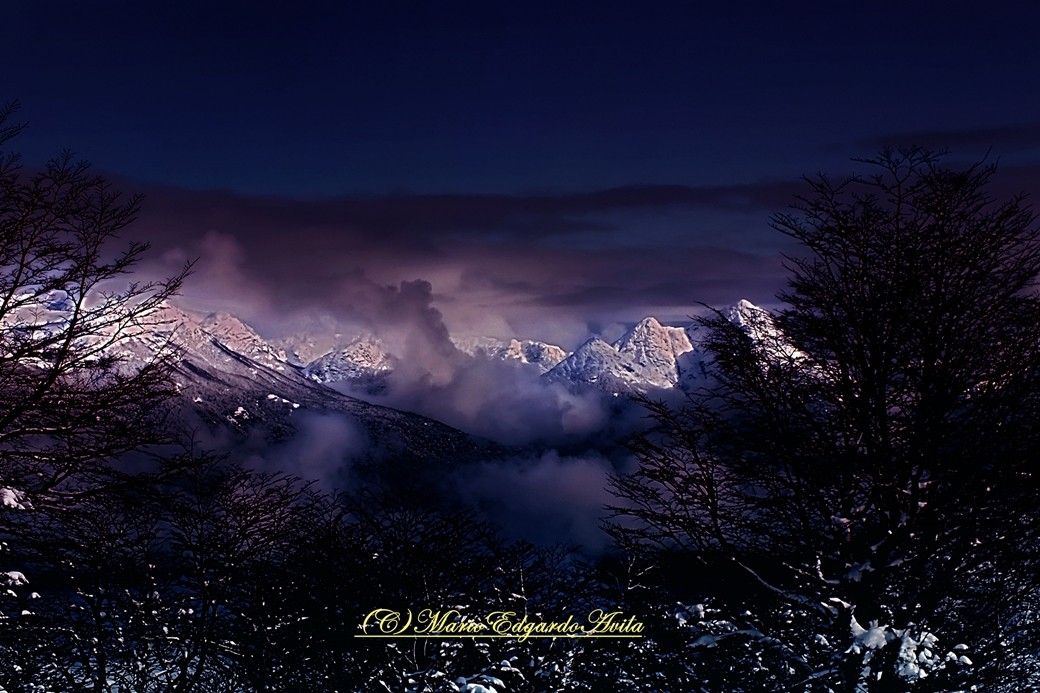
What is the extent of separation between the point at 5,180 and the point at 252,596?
523 inches

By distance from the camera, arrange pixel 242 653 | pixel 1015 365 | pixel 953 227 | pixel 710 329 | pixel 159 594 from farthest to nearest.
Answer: pixel 159 594 < pixel 242 653 < pixel 710 329 < pixel 953 227 < pixel 1015 365

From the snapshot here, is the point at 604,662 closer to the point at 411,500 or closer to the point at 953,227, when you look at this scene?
the point at 411,500

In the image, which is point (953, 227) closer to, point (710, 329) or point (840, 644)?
point (710, 329)

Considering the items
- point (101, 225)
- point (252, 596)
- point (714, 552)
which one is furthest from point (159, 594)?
point (714, 552)

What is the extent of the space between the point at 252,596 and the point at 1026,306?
18.7 m

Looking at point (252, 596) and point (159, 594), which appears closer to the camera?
point (252, 596)

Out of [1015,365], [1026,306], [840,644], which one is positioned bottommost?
[840,644]

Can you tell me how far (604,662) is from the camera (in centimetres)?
2111

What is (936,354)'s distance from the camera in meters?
10.5

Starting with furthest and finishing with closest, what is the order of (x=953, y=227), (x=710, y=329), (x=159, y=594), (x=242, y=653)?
(x=159, y=594) < (x=242, y=653) < (x=710, y=329) < (x=953, y=227)

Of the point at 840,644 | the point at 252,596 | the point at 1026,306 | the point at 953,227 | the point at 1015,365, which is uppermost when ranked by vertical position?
the point at 953,227

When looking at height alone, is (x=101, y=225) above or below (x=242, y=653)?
above

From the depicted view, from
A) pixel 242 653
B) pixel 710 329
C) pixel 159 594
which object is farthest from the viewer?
pixel 159 594

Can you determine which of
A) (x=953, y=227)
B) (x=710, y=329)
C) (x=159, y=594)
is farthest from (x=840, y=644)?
(x=159, y=594)
